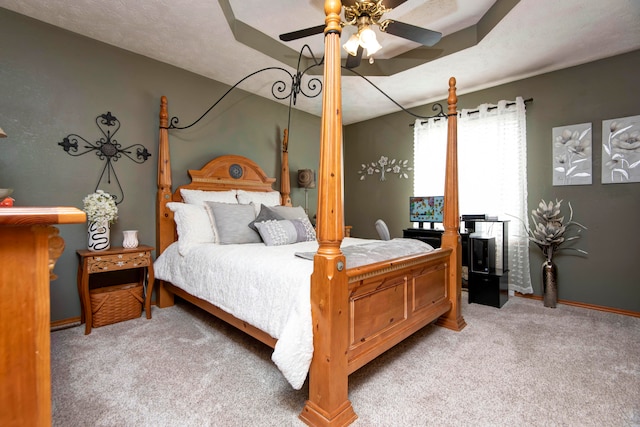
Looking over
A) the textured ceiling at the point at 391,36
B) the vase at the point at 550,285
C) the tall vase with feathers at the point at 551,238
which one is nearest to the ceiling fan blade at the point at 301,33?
the textured ceiling at the point at 391,36

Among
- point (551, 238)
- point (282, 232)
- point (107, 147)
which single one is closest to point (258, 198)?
point (282, 232)

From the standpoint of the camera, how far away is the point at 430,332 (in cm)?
255

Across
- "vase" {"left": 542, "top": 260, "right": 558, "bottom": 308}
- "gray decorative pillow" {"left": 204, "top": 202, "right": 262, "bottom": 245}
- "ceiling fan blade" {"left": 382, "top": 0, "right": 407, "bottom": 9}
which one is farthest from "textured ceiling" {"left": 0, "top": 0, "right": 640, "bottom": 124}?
"vase" {"left": 542, "top": 260, "right": 558, "bottom": 308}

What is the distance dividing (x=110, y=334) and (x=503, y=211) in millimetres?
4211

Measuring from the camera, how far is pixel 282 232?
283cm

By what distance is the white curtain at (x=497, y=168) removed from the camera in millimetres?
3531

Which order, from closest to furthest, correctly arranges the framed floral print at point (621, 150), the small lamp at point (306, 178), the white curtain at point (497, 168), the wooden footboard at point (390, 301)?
the wooden footboard at point (390, 301) < the framed floral print at point (621, 150) < the white curtain at point (497, 168) < the small lamp at point (306, 178)

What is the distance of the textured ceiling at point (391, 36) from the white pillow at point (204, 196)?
4.53 feet

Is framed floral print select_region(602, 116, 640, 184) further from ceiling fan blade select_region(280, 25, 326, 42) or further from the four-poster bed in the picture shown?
ceiling fan blade select_region(280, 25, 326, 42)

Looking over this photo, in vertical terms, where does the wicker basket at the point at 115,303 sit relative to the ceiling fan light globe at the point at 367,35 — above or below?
below

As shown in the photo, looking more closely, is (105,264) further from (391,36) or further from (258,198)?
(391,36)

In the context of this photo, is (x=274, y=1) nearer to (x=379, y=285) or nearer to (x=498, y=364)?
(x=379, y=285)

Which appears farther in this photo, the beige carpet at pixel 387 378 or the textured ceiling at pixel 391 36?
the textured ceiling at pixel 391 36

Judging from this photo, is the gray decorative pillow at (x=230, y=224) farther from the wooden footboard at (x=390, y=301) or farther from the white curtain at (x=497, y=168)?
the white curtain at (x=497, y=168)
